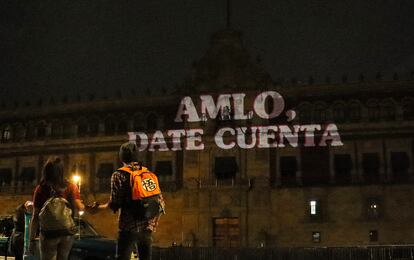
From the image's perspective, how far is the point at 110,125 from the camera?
45062mm

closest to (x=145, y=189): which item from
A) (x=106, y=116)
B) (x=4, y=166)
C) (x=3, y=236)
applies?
(x=3, y=236)

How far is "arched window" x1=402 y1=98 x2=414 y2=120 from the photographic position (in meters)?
39.8

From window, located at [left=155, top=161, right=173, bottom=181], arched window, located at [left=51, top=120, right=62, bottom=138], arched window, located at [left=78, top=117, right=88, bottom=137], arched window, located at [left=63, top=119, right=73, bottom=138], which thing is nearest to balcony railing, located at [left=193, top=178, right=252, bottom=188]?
window, located at [left=155, top=161, right=173, bottom=181]

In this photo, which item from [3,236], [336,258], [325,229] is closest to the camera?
[3,236]

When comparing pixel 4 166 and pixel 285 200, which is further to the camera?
pixel 4 166

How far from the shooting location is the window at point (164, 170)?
4209 cm

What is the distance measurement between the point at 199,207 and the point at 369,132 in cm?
1289

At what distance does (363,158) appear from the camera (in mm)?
39625

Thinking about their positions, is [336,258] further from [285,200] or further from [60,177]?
[285,200]

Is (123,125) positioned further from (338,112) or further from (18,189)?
(338,112)

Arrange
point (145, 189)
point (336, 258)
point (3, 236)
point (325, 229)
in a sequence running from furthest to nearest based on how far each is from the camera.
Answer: point (325, 229)
point (336, 258)
point (3, 236)
point (145, 189)

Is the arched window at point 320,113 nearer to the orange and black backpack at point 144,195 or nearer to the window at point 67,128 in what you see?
the window at point 67,128

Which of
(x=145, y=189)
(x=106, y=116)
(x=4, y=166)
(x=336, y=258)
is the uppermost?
(x=106, y=116)

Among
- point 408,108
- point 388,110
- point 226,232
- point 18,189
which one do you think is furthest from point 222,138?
point 18,189
